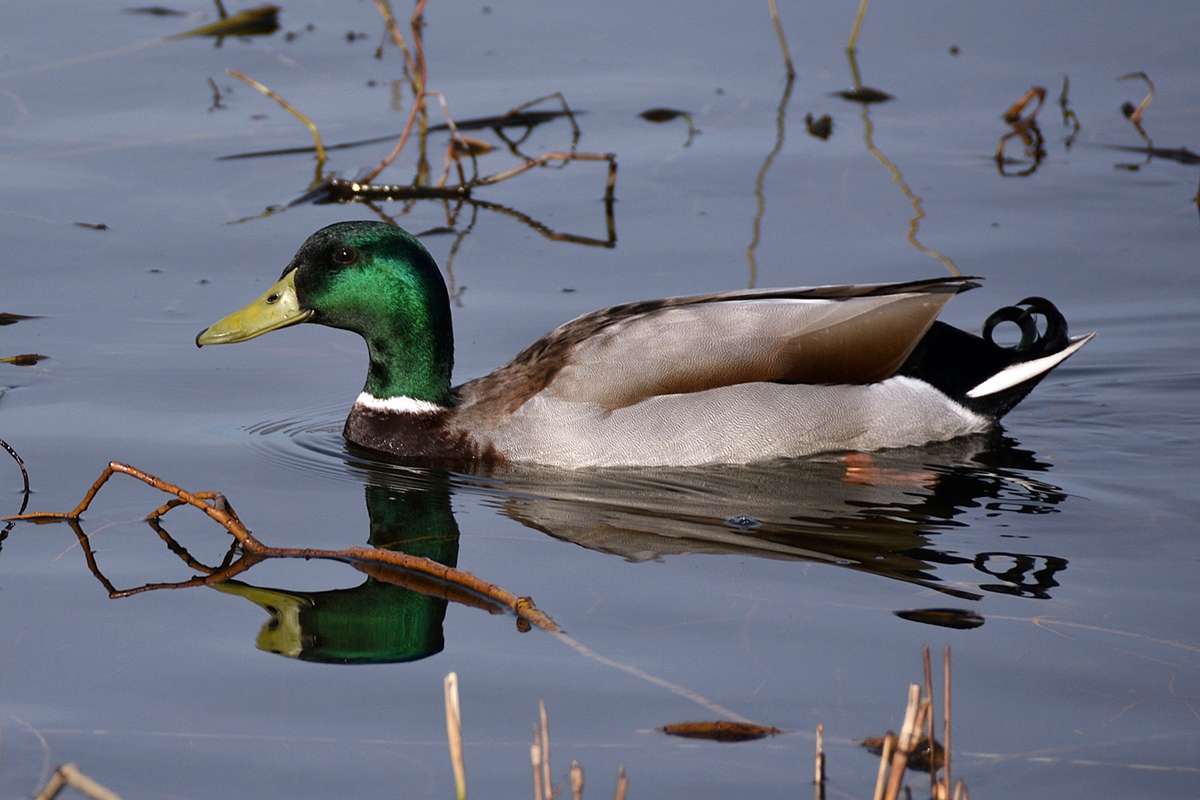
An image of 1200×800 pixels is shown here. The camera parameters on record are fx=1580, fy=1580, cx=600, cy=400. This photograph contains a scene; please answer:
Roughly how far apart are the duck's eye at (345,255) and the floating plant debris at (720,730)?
11.0ft

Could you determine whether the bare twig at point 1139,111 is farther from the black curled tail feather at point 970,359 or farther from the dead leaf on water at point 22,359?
the dead leaf on water at point 22,359

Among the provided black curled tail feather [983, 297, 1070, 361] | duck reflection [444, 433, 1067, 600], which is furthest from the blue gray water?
black curled tail feather [983, 297, 1070, 361]

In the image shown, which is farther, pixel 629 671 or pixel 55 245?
pixel 55 245

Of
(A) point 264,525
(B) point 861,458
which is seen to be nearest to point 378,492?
(A) point 264,525

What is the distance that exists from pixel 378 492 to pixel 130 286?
2766 mm

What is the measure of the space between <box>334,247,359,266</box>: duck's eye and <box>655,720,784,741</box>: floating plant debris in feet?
11.0

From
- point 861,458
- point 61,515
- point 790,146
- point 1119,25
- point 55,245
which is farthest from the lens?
point 1119,25

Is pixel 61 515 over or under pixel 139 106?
under

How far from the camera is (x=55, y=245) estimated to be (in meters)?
8.95

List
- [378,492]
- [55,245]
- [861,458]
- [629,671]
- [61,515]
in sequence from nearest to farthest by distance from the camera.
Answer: [629,671] → [61,515] → [378,492] → [861,458] → [55,245]

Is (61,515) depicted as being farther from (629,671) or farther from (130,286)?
(130,286)

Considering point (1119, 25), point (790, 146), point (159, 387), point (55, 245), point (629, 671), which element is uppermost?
point (1119, 25)

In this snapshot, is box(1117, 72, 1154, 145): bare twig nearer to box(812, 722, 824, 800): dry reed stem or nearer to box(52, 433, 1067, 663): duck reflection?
box(52, 433, 1067, 663): duck reflection

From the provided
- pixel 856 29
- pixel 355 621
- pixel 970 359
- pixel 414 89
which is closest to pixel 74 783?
pixel 355 621
